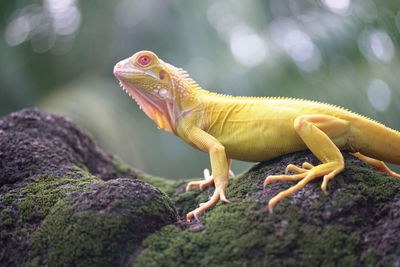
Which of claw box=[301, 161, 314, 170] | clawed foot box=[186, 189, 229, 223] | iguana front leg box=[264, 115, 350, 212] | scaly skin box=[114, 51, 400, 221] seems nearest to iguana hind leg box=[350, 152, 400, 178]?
scaly skin box=[114, 51, 400, 221]

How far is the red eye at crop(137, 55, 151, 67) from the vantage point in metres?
4.96

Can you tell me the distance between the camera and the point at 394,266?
279cm

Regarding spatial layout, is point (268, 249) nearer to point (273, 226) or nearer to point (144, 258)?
point (273, 226)

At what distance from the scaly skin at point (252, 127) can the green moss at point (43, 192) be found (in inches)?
45.0

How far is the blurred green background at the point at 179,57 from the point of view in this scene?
26.8ft

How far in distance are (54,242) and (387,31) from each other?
675 cm

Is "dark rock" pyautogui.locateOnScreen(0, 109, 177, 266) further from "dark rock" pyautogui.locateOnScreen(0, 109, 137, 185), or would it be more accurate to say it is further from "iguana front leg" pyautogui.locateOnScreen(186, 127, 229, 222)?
"iguana front leg" pyautogui.locateOnScreen(186, 127, 229, 222)

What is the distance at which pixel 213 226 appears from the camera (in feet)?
11.3

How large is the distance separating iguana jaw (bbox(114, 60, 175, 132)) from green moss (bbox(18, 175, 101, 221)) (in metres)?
1.13

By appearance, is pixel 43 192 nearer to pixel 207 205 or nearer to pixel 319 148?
pixel 207 205

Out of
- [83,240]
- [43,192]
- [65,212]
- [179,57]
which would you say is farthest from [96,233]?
[179,57]

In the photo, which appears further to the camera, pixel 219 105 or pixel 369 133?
pixel 219 105

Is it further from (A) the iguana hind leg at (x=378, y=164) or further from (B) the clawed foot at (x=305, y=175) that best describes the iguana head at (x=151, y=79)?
(A) the iguana hind leg at (x=378, y=164)

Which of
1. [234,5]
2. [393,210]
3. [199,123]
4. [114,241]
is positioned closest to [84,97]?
[234,5]
